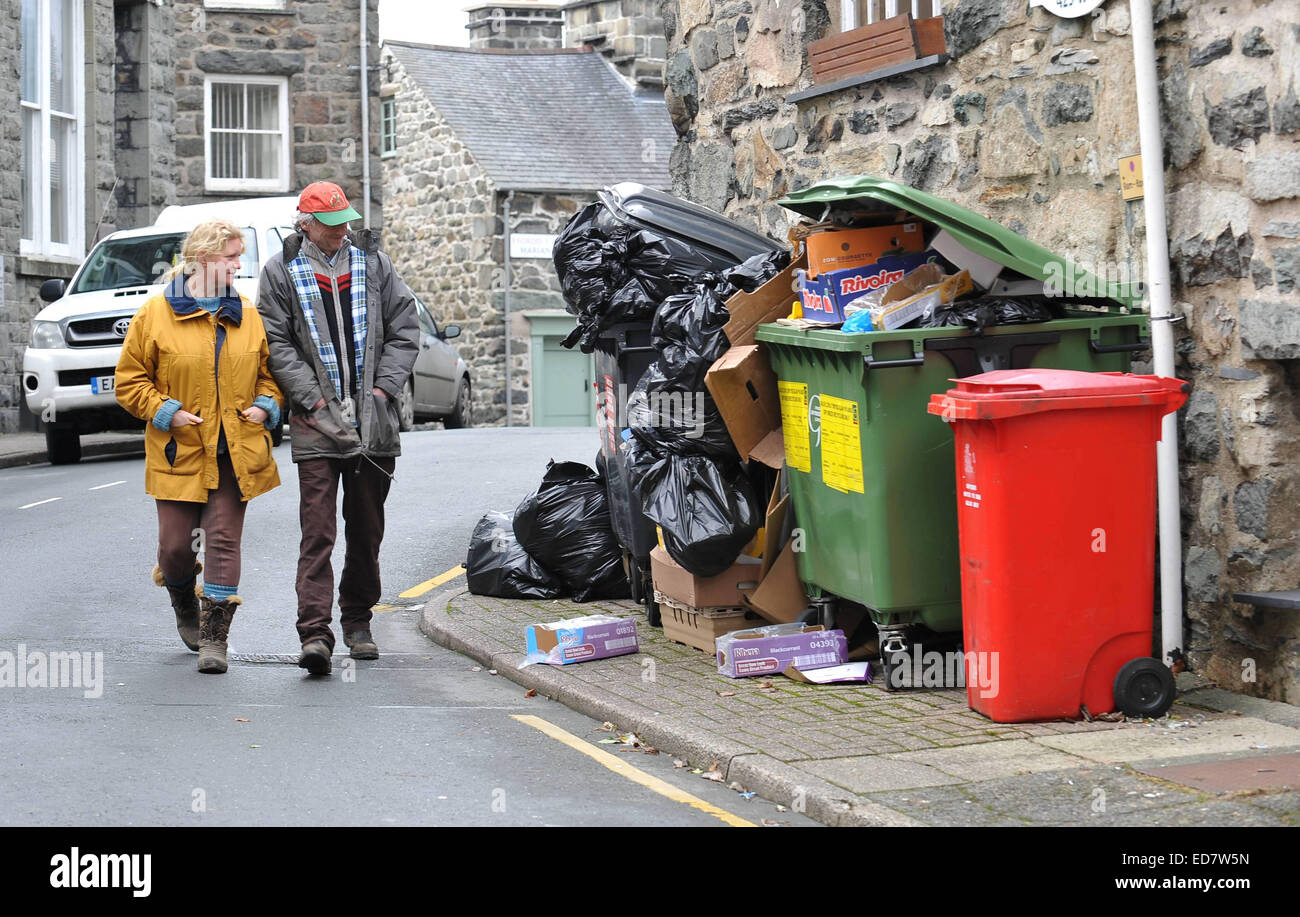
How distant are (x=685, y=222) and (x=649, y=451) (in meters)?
1.31

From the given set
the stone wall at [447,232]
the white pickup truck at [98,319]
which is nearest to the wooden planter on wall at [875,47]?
the white pickup truck at [98,319]

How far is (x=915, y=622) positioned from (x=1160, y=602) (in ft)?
3.21

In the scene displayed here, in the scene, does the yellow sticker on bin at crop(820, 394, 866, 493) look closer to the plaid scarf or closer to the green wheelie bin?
the green wheelie bin

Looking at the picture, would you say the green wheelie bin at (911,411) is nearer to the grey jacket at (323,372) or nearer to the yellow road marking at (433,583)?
the grey jacket at (323,372)

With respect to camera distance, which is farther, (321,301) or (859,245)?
(321,301)

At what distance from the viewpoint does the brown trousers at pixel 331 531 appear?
22.8ft

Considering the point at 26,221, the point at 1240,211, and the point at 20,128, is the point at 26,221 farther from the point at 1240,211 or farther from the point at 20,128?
the point at 1240,211

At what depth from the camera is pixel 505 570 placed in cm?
870

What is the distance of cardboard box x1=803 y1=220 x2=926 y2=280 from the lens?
6516mm

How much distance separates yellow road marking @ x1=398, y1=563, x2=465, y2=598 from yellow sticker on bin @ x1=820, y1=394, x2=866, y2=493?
144 inches

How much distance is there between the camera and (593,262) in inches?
303

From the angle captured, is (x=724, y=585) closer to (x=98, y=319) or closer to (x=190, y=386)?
A: (x=190, y=386)

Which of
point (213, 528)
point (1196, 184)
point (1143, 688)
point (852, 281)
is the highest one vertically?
point (1196, 184)

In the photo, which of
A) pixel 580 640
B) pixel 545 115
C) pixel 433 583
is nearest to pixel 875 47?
pixel 580 640
